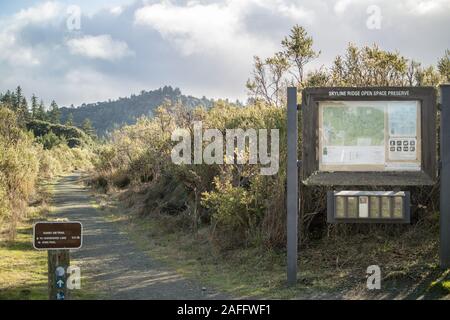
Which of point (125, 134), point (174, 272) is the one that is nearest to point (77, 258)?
point (174, 272)

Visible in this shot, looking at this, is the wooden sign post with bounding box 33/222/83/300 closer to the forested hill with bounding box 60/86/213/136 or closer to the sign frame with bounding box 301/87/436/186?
the sign frame with bounding box 301/87/436/186

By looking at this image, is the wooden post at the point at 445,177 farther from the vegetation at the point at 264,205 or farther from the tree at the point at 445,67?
the tree at the point at 445,67

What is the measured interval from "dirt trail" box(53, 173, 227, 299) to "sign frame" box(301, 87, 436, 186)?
2346 millimetres

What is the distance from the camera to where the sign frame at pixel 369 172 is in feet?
26.0

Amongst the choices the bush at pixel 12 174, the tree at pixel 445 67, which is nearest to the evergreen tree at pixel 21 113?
the bush at pixel 12 174

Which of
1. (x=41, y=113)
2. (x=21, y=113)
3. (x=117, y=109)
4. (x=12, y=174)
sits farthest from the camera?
(x=117, y=109)

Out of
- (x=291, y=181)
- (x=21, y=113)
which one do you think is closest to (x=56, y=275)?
(x=291, y=181)

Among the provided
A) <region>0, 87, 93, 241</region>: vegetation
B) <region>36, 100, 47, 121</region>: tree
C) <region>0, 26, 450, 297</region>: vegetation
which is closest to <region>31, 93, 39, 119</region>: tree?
<region>36, 100, 47, 121</region>: tree

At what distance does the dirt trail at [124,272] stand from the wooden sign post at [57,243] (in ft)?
5.00

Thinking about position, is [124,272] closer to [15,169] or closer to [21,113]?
[15,169]

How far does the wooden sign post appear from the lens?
6.30m

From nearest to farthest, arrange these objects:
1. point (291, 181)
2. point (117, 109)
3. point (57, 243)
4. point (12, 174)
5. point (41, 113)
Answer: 1. point (57, 243)
2. point (291, 181)
3. point (12, 174)
4. point (41, 113)
5. point (117, 109)

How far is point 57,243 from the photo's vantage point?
6348mm

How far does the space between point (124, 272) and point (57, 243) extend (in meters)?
3.57
